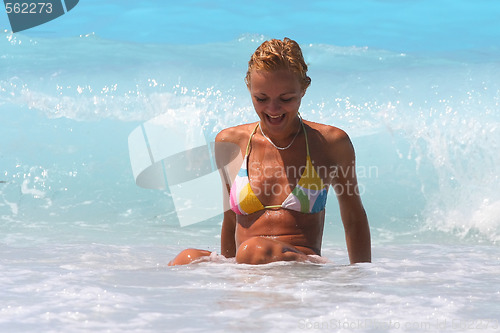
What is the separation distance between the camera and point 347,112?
8.84 m

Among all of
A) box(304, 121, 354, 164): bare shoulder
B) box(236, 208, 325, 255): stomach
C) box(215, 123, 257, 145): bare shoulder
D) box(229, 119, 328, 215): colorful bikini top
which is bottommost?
box(236, 208, 325, 255): stomach

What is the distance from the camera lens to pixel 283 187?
3627mm

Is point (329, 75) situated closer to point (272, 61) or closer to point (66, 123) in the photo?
point (66, 123)

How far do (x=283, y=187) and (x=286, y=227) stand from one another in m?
0.20

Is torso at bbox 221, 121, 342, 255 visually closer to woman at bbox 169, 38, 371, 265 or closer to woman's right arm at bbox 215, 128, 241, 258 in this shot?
woman at bbox 169, 38, 371, 265

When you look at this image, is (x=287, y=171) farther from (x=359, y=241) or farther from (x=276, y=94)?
(x=359, y=241)

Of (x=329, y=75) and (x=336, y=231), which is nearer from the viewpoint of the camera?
(x=336, y=231)

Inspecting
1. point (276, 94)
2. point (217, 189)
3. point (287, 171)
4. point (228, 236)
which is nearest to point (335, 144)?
point (287, 171)

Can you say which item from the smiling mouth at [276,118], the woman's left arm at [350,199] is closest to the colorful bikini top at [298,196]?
the woman's left arm at [350,199]

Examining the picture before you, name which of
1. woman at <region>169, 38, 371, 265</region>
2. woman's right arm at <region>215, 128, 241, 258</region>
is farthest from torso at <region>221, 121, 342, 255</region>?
woman's right arm at <region>215, 128, 241, 258</region>

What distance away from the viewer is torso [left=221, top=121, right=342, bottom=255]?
3602 millimetres

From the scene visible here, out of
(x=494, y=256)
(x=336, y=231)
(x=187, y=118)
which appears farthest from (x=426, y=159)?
(x=494, y=256)

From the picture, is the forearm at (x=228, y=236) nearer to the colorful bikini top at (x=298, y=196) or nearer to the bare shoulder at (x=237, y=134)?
the colorful bikini top at (x=298, y=196)

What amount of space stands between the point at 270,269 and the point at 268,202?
41cm
